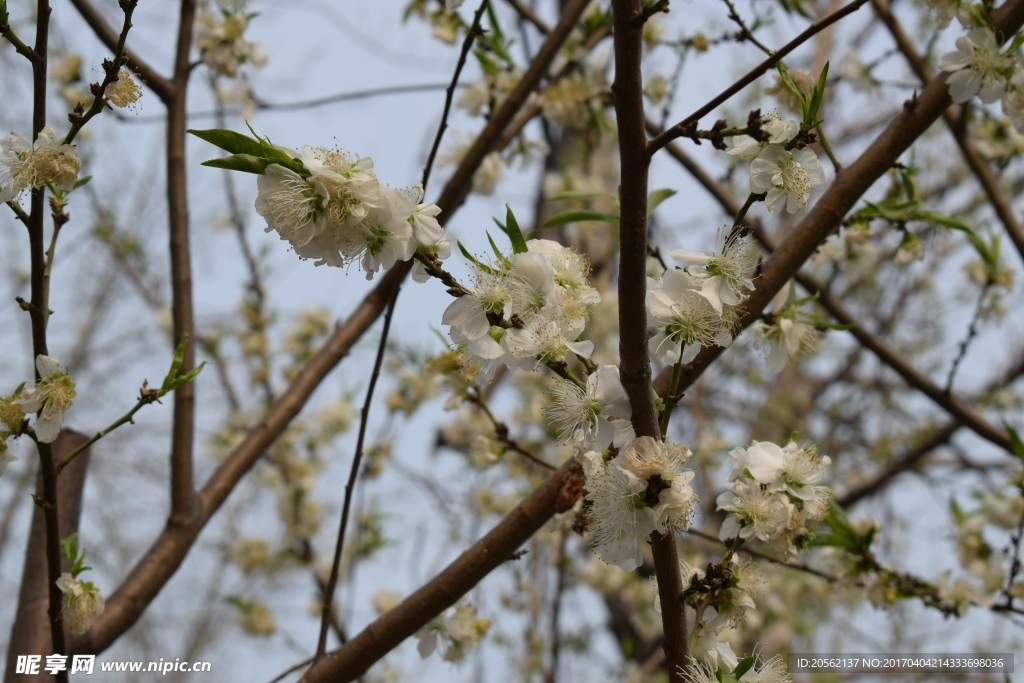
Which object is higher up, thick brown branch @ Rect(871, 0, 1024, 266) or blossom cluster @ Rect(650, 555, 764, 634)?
thick brown branch @ Rect(871, 0, 1024, 266)

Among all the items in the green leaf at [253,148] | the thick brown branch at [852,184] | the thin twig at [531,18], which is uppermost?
the thin twig at [531,18]

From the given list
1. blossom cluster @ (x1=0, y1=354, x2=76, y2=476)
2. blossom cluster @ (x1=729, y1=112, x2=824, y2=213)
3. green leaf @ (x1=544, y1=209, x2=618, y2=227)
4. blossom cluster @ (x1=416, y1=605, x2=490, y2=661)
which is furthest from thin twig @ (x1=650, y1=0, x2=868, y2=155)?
blossom cluster @ (x1=416, y1=605, x2=490, y2=661)

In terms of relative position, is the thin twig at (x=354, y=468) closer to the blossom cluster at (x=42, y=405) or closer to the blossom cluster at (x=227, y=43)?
the blossom cluster at (x=42, y=405)

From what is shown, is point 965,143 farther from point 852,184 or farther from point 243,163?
point 243,163

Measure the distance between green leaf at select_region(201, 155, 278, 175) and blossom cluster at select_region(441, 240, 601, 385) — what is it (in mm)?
255

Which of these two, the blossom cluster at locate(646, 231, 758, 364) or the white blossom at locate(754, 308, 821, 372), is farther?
the white blossom at locate(754, 308, 821, 372)

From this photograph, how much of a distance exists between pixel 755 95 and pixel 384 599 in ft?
11.2

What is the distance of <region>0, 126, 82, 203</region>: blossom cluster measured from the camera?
112 centimetres

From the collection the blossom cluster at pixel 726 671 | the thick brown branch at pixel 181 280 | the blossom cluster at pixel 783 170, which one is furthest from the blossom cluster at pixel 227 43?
the blossom cluster at pixel 726 671

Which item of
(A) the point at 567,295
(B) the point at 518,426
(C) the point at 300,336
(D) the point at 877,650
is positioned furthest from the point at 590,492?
(D) the point at 877,650

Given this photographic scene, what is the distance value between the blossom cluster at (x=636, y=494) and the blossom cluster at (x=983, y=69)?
994mm

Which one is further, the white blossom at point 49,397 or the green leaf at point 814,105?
the white blossom at point 49,397

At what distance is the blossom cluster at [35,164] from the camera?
3.68ft

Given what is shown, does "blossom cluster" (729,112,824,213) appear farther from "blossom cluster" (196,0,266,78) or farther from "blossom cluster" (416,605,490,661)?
"blossom cluster" (196,0,266,78)
